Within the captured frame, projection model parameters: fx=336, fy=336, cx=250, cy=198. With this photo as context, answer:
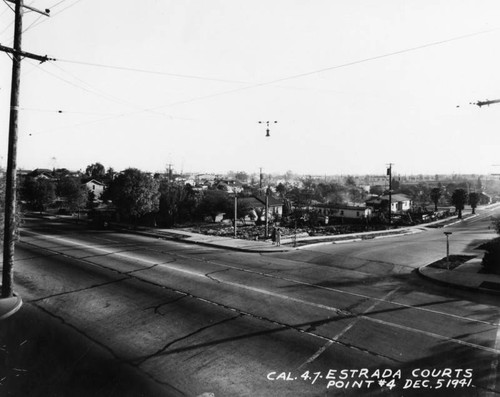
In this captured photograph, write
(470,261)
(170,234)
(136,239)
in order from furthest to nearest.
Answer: (170,234) → (136,239) → (470,261)

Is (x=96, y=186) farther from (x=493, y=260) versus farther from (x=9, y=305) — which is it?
(x=493, y=260)

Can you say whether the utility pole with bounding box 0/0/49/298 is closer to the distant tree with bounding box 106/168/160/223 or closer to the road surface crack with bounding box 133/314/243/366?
the road surface crack with bounding box 133/314/243/366

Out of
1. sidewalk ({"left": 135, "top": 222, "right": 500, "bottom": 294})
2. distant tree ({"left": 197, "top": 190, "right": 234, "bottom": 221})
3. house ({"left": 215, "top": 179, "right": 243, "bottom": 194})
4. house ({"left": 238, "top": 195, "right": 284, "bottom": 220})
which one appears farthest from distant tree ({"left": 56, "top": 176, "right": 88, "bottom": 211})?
house ({"left": 215, "top": 179, "right": 243, "bottom": 194})

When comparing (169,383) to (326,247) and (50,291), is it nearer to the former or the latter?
(50,291)

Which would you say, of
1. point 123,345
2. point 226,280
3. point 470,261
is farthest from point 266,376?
point 470,261

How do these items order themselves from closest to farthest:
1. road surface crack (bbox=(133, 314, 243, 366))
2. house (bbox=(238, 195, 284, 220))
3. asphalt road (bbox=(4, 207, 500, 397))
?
asphalt road (bbox=(4, 207, 500, 397)), road surface crack (bbox=(133, 314, 243, 366)), house (bbox=(238, 195, 284, 220))

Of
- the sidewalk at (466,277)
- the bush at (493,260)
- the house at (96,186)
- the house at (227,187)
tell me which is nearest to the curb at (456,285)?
the sidewalk at (466,277)
